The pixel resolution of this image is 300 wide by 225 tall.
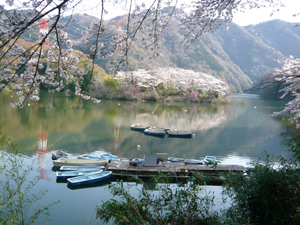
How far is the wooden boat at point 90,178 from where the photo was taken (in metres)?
7.00

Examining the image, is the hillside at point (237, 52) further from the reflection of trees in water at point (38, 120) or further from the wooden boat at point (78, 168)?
the wooden boat at point (78, 168)

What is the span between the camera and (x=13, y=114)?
51.6ft

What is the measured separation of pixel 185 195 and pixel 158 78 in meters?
30.5

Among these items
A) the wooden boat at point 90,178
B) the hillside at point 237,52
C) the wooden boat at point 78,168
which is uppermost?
the hillside at point 237,52

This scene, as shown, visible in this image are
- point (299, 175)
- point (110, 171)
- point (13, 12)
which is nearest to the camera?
point (13, 12)

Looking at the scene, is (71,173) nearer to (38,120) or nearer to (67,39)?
(67,39)

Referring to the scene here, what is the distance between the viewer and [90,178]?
285 inches

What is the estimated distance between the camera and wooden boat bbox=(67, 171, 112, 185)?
6996 mm

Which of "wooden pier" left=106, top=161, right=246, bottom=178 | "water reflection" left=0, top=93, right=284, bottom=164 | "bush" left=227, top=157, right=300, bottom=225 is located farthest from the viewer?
"water reflection" left=0, top=93, right=284, bottom=164

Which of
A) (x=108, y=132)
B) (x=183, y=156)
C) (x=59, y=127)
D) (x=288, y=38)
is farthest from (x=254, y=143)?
(x=288, y=38)

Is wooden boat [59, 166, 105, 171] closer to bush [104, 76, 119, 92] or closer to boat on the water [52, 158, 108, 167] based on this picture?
boat on the water [52, 158, 108, 167]

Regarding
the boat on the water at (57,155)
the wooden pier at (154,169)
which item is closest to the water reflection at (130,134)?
the boat on the water at (57,155)

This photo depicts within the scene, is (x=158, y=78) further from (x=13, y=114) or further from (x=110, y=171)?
(x=110, y=171)

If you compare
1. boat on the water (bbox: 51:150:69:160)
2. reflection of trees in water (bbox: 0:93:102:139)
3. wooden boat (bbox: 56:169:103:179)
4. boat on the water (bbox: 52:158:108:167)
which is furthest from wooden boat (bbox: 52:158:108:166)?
reflection of trees in water (bbox: 0:93:102:139)
